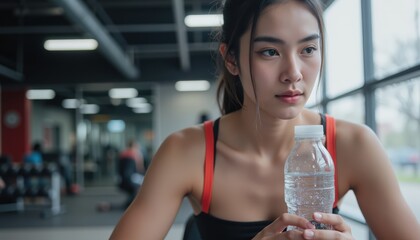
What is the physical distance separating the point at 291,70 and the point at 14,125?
1154 centimetres

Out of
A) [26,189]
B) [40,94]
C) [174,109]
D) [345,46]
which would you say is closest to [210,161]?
[345,46]

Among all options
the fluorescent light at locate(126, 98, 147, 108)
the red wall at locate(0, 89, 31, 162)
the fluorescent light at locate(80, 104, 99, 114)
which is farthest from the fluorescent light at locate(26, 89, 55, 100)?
the fluorescent light at locate(126, 98, 147, 108)

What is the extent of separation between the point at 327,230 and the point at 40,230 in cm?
631

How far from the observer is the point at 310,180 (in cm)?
98

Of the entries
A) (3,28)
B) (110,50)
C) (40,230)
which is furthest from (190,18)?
(3,28)

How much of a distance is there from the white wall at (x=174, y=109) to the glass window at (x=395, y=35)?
7.64 m

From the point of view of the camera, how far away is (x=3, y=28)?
850 cm

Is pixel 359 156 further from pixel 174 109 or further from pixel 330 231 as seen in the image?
pixel 174 109

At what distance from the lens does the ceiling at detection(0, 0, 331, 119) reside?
8.71 metres

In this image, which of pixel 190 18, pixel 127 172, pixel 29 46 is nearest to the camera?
pixel 190 18

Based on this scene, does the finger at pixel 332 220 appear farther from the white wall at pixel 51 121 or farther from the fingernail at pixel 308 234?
the white wall at pixel 51 121

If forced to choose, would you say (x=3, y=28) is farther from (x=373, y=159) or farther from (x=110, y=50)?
(x=373, y=159)

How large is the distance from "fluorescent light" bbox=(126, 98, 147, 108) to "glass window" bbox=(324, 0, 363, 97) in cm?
869

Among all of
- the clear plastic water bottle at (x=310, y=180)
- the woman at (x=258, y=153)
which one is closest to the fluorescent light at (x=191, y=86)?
the woman at (x=258, y=153)
